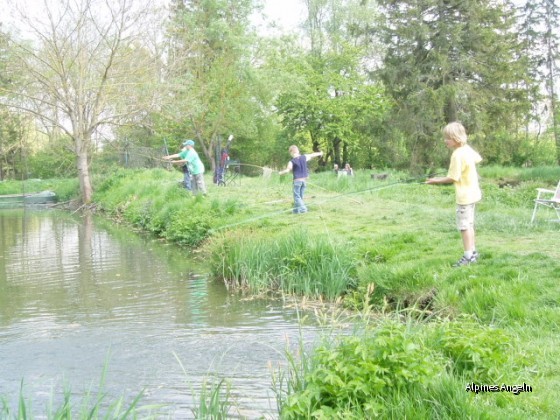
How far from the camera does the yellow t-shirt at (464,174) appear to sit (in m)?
7.48

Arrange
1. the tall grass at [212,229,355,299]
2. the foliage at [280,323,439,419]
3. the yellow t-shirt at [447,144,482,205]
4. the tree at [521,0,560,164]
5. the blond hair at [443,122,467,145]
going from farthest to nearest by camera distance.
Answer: the tree at [521,0,560,164], the tall grass at [212,229,355,299], the blond hair at [443,122,467,145], the yellow t-shirt at [447,144,482,205], the foliage at [280,323,439,419]

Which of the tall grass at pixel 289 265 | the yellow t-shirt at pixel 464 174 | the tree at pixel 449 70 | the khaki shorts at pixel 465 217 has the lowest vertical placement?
the tall grass at pixel 289 265

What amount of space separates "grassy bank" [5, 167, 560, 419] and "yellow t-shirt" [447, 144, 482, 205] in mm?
813

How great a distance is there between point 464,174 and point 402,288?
1565 millimetres

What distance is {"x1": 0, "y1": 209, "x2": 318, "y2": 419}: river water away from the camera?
17.3ft

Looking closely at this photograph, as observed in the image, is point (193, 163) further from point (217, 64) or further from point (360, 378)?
point (217, 64)

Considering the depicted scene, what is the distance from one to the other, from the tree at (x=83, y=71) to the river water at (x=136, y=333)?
1348 cm

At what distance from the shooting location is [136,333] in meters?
7.19

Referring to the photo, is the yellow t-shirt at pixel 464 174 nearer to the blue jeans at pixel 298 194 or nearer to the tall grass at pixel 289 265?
the tall grass at pixel 289 265

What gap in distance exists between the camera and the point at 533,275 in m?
6.84

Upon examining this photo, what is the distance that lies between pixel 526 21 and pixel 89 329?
3239 cm

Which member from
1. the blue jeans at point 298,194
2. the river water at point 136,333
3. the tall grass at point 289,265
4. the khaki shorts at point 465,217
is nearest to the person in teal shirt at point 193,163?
the blue jeans at point 298,194

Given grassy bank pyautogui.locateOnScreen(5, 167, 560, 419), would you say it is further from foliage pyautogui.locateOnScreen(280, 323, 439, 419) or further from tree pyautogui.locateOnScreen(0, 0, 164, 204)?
tree pyautogui.locateOnScreen(0, 0, 164, 204)

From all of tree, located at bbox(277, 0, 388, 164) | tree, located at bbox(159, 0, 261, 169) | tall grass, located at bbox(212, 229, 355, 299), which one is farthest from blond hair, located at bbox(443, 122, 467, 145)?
tree, located at bbox(277, 0, 388, 164)
